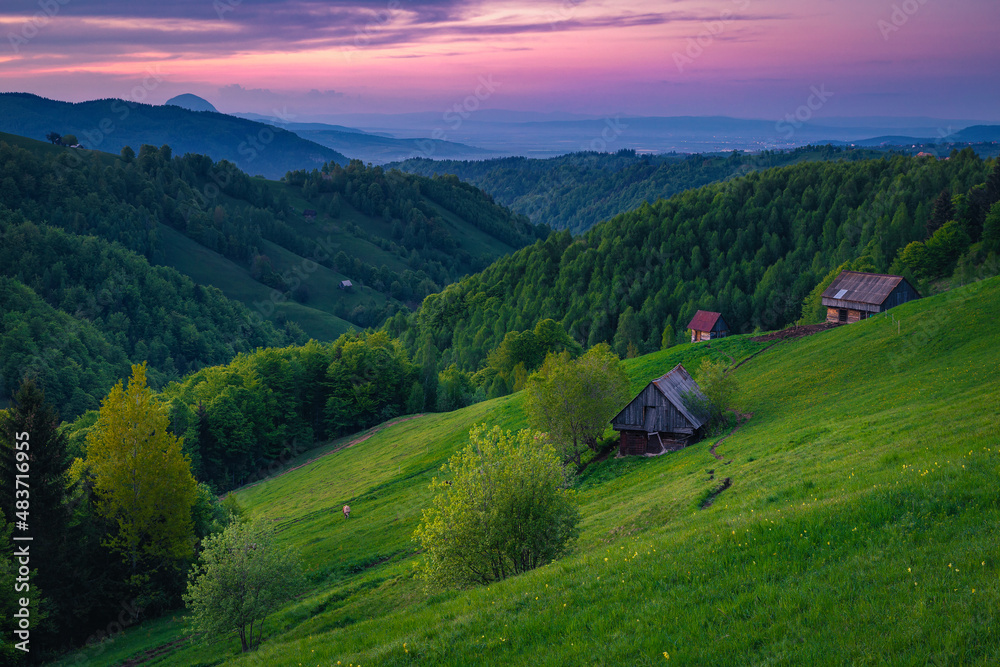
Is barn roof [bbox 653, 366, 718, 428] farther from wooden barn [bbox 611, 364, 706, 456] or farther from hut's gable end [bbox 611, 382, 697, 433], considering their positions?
hut's gable end [bbox 611, 382, 697, 433]

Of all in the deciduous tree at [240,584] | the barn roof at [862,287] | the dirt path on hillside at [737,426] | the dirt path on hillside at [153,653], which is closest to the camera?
the deciduous tree at [240,584]

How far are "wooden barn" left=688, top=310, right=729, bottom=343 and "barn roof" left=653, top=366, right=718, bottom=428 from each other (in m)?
41.9

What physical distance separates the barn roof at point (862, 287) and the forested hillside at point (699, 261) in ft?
145

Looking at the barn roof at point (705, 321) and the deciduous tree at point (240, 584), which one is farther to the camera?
the barn roof at point (705, 321)

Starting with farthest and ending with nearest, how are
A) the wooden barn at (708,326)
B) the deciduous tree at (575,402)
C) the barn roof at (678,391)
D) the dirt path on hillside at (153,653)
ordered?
1. the wooden barn at (708,326)
2. the deciduous tree at (575,402)
3. the barn roof at (678,391)
4. the dirt path on hillside at (153,653)

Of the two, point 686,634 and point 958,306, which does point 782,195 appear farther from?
point 686,634

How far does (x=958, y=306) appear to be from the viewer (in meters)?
47.8

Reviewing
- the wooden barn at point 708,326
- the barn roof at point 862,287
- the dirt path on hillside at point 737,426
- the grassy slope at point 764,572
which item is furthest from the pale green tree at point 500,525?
the wooden barn at point 708,326

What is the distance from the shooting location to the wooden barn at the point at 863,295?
213ft

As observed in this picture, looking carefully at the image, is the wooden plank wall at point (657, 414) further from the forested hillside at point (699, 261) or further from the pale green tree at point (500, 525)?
the forested hillside at point (699, 261)

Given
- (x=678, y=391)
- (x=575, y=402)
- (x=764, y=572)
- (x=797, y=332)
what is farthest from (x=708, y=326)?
(x=764, y=572)

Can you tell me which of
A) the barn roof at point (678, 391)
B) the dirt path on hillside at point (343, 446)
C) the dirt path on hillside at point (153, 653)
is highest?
Answer: the barn roof at point (678, 391)

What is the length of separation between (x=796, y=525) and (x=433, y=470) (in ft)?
145

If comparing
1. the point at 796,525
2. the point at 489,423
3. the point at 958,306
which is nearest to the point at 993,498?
the point at 796,525
